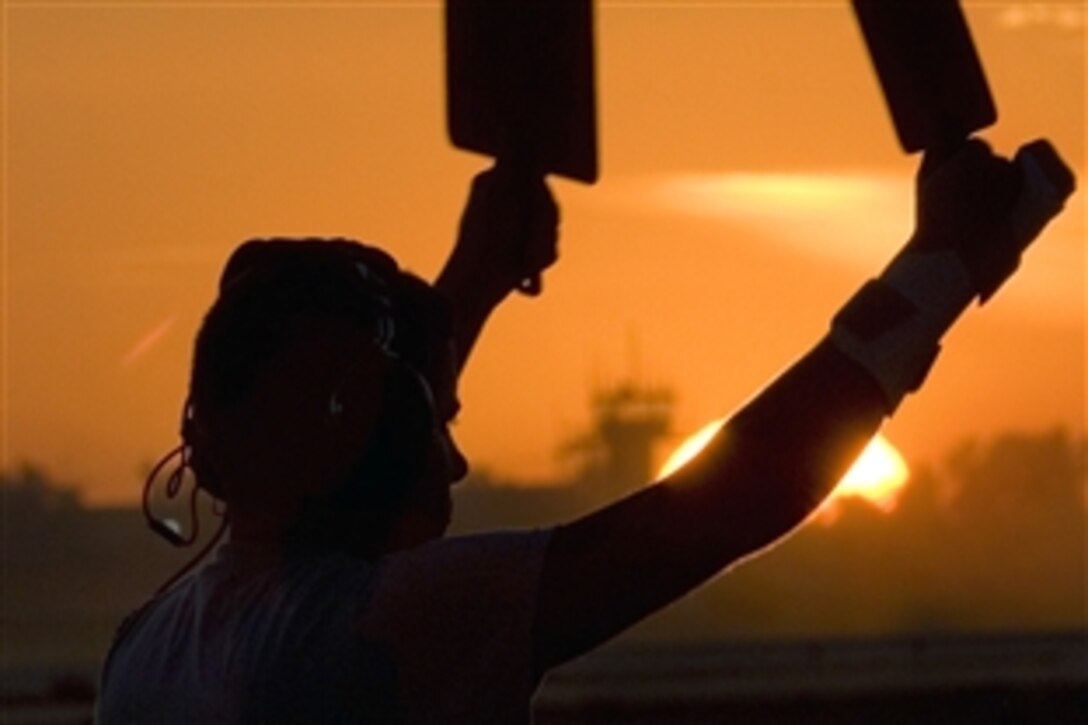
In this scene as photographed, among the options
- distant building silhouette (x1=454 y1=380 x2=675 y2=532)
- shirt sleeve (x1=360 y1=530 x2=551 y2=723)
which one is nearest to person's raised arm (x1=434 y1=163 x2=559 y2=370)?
shirt sleeve (x1=360 y1=530 x2=551 y2=723)

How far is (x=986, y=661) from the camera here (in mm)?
34875

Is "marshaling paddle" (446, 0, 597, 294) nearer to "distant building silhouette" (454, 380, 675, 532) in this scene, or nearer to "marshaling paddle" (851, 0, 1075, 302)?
"marshaling paddle" (851, 0, 1075, 302)

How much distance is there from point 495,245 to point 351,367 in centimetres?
54

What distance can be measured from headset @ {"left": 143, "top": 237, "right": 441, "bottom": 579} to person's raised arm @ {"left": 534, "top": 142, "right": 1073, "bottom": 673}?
34cm

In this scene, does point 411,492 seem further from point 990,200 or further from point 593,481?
point 593,481

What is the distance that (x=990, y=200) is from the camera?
9.90 feet

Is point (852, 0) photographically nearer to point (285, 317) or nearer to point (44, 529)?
point (285, 317)

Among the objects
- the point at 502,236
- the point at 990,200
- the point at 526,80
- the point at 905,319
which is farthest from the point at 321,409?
the point at 990,200

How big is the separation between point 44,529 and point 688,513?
196 ft

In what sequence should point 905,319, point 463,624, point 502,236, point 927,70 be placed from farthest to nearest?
point 502,236
point 463,624
point 905,319
point 927,70

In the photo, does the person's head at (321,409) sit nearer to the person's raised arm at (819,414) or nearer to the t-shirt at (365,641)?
the t-shirt at (365,641)

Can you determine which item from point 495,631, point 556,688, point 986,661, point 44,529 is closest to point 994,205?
point 495,631

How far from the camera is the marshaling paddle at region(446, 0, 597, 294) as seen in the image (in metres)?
3.15

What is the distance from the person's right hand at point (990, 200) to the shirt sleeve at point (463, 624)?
0.46m
